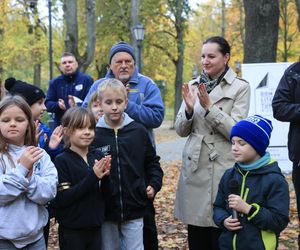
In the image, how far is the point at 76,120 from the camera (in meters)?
3.56

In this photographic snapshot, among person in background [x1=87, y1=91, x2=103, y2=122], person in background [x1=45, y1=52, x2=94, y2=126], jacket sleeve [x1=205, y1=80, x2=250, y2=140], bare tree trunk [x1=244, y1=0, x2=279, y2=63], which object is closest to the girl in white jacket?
person in background [x1=87, y1=91, x2=103, y2=122]

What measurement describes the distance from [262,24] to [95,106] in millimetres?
5021

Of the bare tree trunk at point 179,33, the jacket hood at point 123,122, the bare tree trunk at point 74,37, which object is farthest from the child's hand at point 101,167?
the bare tree trunk at point 179,33

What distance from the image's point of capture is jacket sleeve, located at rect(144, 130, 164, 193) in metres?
3.89

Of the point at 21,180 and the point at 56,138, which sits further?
the point at 56,138

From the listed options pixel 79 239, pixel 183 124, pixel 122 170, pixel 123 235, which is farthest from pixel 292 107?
pixel 79 239

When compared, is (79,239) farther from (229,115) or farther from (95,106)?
(229,115)

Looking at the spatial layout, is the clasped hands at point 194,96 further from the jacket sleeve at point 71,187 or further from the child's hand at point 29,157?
the child's hand at point 29,157

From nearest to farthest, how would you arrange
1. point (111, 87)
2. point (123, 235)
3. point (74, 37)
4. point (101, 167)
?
point (101, 167), point (111, 87), point (123, 235), point (74, 37)

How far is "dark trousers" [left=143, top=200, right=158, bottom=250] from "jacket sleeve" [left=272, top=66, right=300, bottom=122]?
148 centimetres

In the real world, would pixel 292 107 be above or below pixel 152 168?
above

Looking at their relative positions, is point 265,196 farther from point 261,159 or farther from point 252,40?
point 252,40

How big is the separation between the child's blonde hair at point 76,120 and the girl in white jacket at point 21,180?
0.30 metres

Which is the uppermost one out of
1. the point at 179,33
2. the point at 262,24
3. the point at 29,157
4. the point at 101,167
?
the point at 179,33
